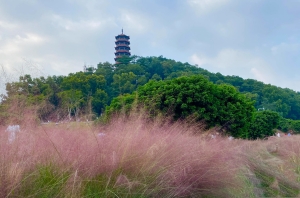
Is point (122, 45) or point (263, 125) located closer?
point (263, 125)

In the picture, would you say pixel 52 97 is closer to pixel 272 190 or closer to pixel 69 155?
pixel 69 155

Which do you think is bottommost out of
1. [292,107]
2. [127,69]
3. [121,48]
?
[292,107]

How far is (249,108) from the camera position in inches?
447

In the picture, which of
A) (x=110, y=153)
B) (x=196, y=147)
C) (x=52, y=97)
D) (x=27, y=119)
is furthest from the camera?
(x=52, y=97)

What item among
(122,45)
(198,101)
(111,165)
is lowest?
(111,165)

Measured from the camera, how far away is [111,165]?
8.85 feet

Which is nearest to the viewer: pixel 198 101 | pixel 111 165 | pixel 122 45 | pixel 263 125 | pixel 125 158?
pixel 111 165

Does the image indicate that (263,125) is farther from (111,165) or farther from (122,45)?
(122,45)

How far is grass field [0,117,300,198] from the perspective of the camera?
233 centimetres

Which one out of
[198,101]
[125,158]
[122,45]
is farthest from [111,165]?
[122,45]

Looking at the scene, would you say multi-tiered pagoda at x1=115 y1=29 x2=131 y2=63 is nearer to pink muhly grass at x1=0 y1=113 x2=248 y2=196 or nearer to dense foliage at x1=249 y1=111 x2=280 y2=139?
dense foliage at x1=249 y1=111 x2=280 y2=139

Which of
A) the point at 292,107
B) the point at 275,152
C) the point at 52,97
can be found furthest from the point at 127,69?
the point at 52,97

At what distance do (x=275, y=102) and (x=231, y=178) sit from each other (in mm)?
38962

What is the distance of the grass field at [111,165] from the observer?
2326 millimetres
